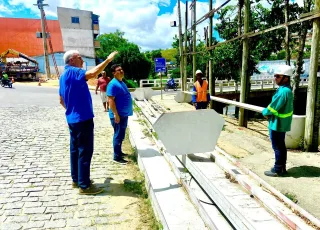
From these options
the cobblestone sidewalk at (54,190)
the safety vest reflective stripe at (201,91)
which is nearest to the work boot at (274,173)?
the cobblestone sidewalk at (54,190)

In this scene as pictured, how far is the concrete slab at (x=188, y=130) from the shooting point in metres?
3.50

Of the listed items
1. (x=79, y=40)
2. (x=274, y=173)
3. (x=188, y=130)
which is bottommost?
(x=274, y=173)

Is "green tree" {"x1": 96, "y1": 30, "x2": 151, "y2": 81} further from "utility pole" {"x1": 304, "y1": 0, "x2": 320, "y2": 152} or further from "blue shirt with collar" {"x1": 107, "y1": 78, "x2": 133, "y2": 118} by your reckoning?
"utility pole" {"x1": 304, "y1": 0, "x2": 320, "y2": 152}

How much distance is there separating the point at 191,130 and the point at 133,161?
203 cm

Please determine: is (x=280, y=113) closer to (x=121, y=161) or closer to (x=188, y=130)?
(x=188, y=130)

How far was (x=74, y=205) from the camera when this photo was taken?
3590mm

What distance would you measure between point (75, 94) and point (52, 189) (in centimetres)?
158

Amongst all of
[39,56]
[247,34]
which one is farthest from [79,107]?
[39,56]

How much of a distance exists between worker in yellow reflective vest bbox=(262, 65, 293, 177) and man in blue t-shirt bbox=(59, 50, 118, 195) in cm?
226

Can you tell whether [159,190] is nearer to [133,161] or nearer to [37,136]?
[133,161]

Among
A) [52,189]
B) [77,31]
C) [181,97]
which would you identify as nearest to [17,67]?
[77,31]

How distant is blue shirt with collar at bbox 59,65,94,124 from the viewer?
3559 mm

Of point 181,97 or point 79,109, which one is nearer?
point 79,109

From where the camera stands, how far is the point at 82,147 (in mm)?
3783
